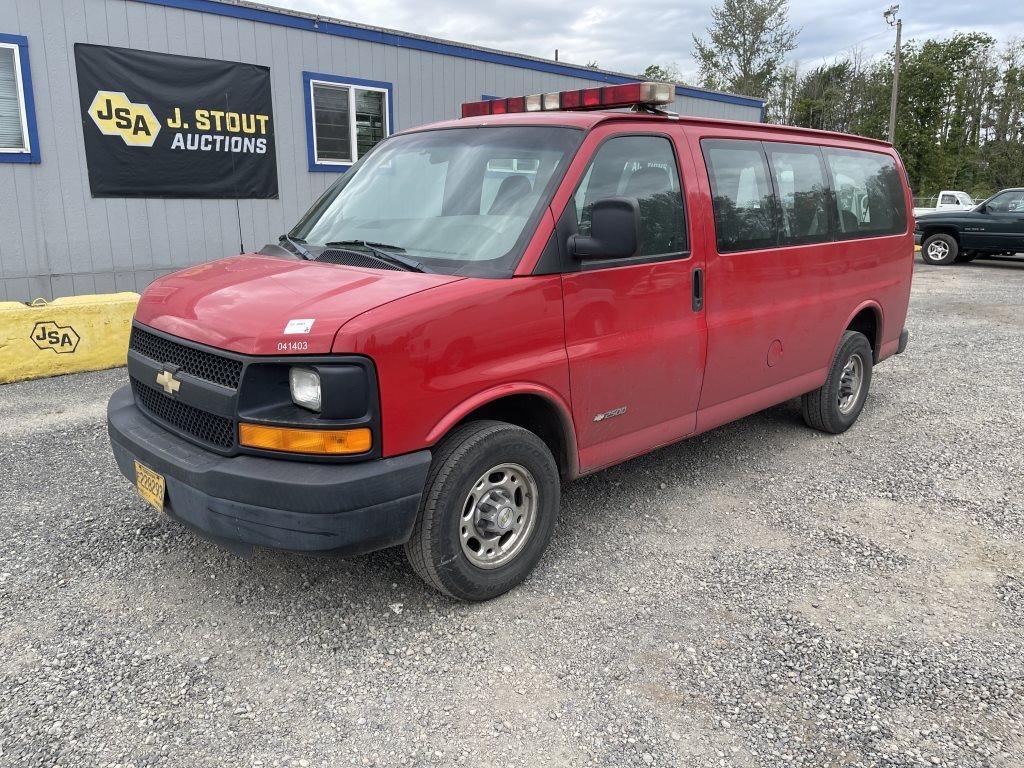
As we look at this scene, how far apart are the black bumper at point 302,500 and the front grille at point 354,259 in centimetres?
90

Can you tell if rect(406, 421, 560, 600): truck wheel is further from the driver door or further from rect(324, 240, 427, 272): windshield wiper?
rect(324, 240, 427, 272): windshield wiper

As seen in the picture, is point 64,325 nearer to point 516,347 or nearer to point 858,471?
point 516,347

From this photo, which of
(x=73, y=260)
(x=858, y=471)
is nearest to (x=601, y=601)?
(x=858, y=471)

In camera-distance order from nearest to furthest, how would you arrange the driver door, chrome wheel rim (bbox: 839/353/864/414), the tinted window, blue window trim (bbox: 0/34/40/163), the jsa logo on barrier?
the driver door
chrome wheel rim (bbox: 839/353/864/414)
the jsa logo on barrier
blue window trim (bbox: 0/34/40/163)
the tinted window

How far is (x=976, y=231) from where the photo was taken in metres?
16.6

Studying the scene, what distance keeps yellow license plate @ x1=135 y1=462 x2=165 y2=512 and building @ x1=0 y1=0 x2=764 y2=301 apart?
416 cm

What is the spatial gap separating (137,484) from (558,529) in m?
2.04

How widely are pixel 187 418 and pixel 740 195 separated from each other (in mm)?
3118

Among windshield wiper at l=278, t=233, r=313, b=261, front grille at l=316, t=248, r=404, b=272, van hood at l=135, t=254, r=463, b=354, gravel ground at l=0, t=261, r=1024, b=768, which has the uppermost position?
windshield wiper at l=278, t=233, r=313, b=261

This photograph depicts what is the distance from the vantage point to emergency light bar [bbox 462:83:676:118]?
3.81 meters

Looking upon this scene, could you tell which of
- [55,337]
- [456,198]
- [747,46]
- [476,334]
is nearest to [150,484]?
[476,334]

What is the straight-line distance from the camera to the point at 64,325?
6945mm

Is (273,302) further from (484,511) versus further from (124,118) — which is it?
(124,118)

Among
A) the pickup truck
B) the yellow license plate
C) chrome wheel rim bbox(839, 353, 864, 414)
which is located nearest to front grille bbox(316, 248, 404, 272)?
the yellow license plate
